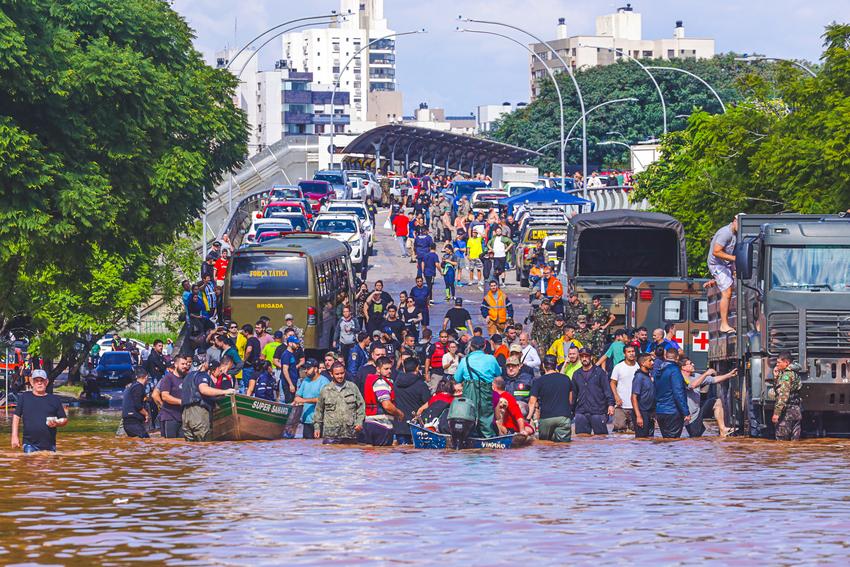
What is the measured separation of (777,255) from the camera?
24.3 m

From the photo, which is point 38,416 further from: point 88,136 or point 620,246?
point 620,246

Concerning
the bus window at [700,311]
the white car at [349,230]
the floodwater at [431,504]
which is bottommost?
the floodwater at [431,504]

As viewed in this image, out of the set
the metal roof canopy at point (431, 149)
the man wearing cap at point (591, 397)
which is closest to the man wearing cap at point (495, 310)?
the man wearing cap at point (591, 397)

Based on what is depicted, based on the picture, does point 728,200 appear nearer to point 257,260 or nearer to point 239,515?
point 257,260

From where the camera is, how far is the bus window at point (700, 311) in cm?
3322

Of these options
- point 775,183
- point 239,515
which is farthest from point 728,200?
point 239,515

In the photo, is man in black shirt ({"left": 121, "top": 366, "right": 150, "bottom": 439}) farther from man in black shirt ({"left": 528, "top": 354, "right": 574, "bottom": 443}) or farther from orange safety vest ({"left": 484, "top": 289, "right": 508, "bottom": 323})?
orange safety vest ({"left": 484, "top": 289, "right": 508, "bottom": 323})

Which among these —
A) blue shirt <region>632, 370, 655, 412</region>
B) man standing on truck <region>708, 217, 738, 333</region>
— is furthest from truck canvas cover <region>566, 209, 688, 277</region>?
blue shirt <region>632, 370, 655, 412</region>

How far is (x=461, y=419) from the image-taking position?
23203 millimetres

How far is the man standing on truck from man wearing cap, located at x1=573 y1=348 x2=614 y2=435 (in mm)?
2379

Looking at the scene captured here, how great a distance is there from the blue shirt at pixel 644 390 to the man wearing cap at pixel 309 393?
171 inches

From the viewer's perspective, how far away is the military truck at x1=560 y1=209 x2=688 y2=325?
3881cm

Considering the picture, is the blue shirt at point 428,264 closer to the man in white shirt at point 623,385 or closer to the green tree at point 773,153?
the green tree at point 773,153

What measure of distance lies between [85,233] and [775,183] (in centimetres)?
1724
